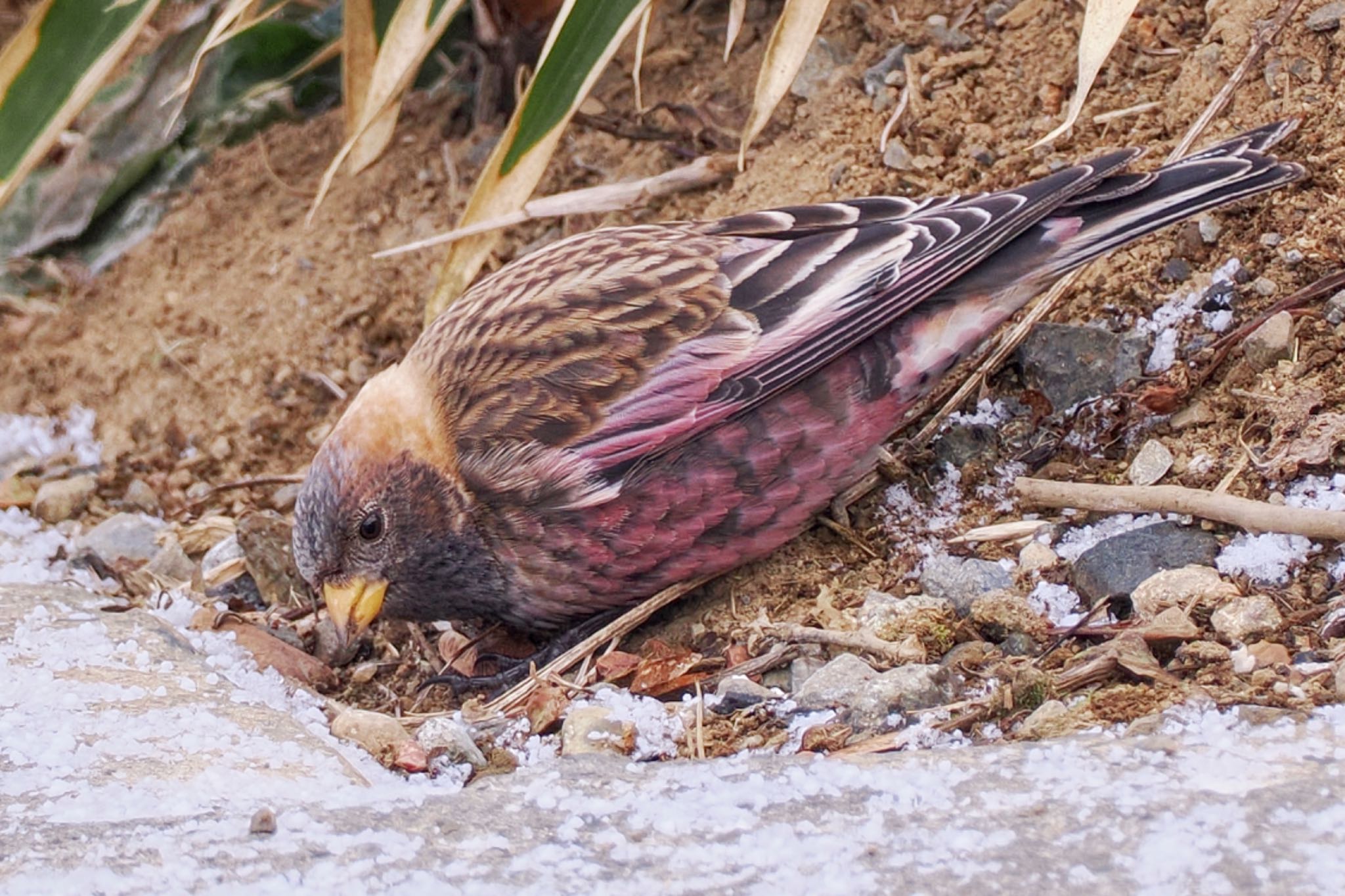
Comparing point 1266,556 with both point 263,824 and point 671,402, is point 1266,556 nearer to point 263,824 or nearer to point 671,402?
point 671,402

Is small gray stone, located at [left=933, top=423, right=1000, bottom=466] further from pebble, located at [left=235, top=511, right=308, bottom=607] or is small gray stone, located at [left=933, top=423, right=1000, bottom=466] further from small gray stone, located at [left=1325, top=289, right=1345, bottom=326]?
pebble, located at [left=235, top=511, right=308, bottom=607]

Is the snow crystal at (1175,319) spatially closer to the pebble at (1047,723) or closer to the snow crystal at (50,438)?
the pebble at (1047,723)

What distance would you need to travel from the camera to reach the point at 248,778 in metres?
2.86

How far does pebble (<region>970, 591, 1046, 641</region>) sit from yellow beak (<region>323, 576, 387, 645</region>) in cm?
151

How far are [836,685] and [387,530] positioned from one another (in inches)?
52.9

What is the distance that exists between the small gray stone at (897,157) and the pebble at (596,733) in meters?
1.99

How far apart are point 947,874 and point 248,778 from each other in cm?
138

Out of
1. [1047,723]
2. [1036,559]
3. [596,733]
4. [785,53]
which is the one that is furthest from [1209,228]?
[596,733]

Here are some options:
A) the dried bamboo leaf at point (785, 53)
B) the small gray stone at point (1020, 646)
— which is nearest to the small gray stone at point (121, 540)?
the dried bamboo leaf at point (785, 53)

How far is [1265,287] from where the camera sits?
3652 mm

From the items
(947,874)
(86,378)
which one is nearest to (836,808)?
(947,874)

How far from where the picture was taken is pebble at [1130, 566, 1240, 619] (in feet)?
9.77

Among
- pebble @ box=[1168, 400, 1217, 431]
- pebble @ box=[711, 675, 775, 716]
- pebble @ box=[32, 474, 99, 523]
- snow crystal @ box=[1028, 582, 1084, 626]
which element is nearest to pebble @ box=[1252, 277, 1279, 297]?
pebble @ box=[1168, 400, 1217, 431]

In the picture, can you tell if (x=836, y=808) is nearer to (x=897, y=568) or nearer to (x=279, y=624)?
(x=897, y=568)
